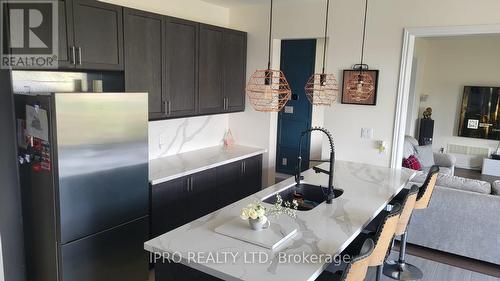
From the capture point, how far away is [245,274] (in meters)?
1.64

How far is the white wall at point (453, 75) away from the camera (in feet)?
22.9

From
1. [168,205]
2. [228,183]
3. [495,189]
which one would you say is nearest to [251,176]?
Result: [228,183]

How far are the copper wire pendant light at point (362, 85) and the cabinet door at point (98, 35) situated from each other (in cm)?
238

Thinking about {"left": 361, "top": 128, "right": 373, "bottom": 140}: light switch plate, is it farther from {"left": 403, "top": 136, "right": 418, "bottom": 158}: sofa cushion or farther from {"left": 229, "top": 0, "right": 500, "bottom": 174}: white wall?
{"left": 403, "top": 136, "right": 418, "bottom": 158}: sofa cushion

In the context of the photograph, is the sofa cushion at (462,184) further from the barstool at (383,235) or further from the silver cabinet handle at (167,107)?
the silver cabinet handle at (167,107)

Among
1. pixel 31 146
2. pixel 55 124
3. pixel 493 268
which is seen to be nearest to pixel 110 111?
pixel 55 124

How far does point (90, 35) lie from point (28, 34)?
0.43 meters

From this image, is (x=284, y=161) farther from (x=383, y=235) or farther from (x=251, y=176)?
(x=383, y=235)

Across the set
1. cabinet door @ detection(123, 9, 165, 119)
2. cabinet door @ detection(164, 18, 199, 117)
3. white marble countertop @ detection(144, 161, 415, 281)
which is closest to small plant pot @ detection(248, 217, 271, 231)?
white marble countertop @ detection(144, 161, 415, 281)

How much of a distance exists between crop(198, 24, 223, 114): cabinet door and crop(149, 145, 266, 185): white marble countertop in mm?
514

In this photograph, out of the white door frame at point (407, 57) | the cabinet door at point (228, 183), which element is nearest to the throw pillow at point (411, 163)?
the white door frame at point (407, 57)

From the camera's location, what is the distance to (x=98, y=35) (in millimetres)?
2820

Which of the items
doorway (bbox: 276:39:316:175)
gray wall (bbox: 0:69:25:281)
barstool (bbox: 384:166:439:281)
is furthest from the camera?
doorway (bbox: 276:39:316:175)

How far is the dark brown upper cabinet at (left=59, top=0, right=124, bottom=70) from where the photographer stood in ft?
8.51
